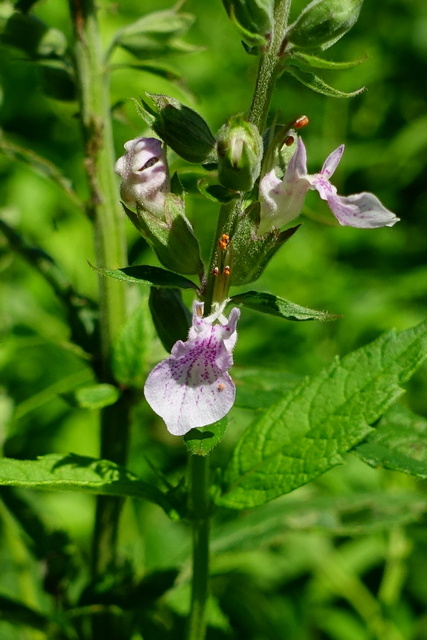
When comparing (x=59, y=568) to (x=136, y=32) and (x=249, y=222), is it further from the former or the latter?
(x=136, y=32)

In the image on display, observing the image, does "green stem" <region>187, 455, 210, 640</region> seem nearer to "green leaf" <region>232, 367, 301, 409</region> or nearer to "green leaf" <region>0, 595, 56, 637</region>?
"green leaf" <region>232, 367, 301, 409</region>

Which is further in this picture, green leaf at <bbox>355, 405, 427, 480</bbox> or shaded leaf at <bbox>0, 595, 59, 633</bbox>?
shaded leaf at <bbox>0, 595, 59, 633</bbox>

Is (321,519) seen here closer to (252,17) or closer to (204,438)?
(204,438)

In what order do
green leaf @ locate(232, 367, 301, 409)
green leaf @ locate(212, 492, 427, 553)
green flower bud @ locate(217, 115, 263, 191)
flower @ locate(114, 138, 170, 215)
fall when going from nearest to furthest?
green flower bud @ locate(217, 115, 263, 191) → flower @ locate(114, 138, 170, 215) → green leaf @ locate(232, 367, 301, 409) → green leaf @ locate(212, 492, 427, 553)

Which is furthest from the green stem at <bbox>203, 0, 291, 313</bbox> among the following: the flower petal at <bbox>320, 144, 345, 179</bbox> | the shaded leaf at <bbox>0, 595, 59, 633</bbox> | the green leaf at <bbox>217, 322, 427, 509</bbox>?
the shaded leaf at <bbox>0, 595, 59, 633</bbox>

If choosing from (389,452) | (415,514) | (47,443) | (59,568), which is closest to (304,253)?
(47,443)

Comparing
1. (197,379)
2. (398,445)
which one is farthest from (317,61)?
(398,445)
